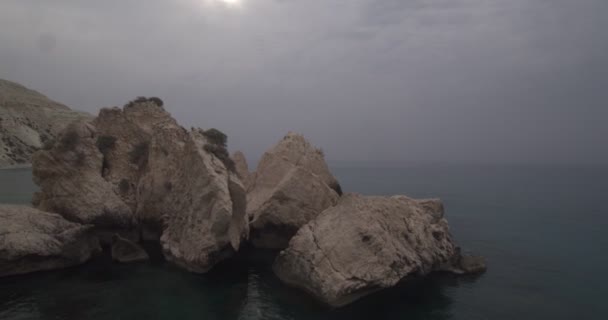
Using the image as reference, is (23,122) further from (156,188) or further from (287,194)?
(287,194)

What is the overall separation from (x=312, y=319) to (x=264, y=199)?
1465 cm

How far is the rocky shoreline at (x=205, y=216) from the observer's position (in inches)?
844

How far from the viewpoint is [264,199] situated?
31391 millimetres

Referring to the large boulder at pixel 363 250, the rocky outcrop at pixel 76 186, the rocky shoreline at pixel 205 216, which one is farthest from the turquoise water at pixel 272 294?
the rocky outcrop at pixel 76 186

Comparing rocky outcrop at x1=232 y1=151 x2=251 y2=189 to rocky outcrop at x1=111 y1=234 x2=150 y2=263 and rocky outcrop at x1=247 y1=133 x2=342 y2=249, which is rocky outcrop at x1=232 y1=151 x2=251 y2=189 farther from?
rocky outcrop at x1=111 y1=234 x2=150 y2=263

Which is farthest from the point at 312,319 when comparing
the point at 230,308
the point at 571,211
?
the point at 571,211

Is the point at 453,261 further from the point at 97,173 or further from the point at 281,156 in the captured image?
the point at 97,173

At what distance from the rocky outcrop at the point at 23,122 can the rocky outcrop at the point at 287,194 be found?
7716 centimetres

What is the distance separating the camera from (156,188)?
29.0m

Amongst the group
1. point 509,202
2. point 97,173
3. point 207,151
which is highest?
point 207,151

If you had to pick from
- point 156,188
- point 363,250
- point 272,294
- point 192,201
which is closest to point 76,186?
point 156,188

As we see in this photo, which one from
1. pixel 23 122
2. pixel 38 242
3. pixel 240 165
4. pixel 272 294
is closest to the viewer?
pixel 272 294

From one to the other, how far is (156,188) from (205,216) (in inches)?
293

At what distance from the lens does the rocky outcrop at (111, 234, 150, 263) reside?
25.2 metres
